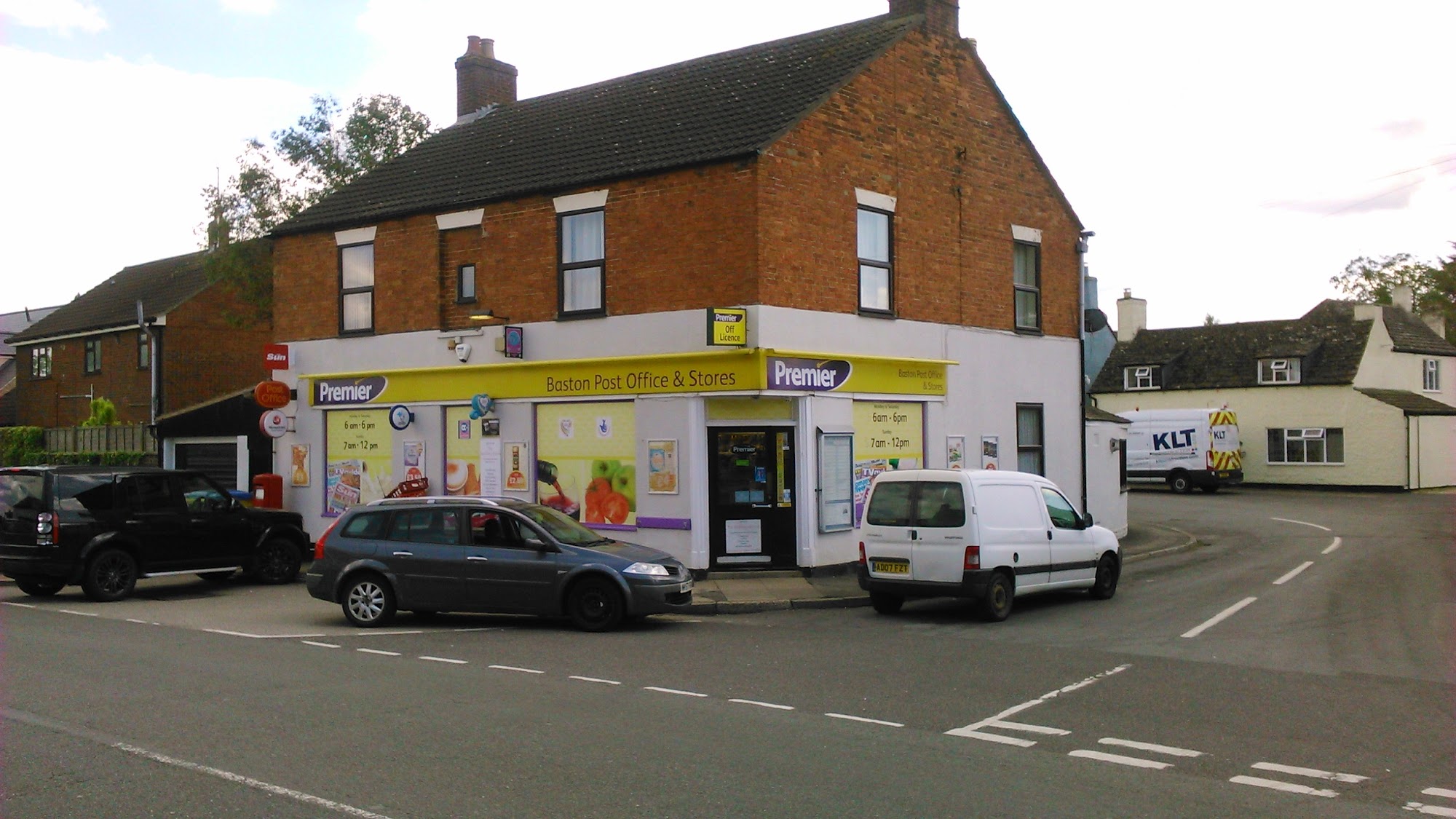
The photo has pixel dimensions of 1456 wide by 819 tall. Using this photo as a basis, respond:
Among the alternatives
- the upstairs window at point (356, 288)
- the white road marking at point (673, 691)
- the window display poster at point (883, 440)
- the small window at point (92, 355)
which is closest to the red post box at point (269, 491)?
the upstairs window at point (356, 288)

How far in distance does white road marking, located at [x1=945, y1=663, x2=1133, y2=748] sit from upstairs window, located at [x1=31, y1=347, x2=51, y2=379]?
4200 cm

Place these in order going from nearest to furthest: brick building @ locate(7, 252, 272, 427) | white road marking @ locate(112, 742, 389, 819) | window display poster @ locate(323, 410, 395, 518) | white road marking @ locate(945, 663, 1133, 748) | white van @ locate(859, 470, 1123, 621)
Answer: white road marking @ locate(112, 742, 389, 819)
white road marking @ locate(945, 663, 1133, 748)
white van @ locate(859, 470, 1123, 621)
window display poster @ locate(323, 410, 395, 518)
brick building @ locate(7, 252, 272, 427)

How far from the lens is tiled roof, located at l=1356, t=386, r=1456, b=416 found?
42.9 metres

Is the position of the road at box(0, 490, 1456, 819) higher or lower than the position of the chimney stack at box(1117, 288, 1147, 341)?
lower

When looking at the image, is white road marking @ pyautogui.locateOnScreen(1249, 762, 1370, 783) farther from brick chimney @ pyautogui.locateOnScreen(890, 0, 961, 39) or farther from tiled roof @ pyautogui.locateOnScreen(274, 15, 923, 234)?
brick chimney @ pyautogui.locateOnScreen(890, 0, 961, 39)

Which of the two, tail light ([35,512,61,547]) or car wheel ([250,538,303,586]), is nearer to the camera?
tail light ([35,512,61,547])

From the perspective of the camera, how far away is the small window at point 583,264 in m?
19.0

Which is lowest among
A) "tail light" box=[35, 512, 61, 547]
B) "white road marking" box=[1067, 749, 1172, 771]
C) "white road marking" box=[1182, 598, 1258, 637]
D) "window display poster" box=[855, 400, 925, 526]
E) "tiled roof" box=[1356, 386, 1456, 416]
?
"white road marking" box=[1182, 598, 1258, 637]

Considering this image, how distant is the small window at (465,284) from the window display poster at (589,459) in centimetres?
260

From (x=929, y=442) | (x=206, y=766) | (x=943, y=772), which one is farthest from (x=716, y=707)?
(x=929, y=442)

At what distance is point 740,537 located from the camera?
697 inches

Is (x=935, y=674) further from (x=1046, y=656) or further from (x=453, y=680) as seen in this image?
(x=453, y=680)

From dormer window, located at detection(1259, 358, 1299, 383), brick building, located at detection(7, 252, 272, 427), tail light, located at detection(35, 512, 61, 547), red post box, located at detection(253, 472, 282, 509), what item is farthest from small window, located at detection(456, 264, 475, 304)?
dormer window, located at detection(1259, 358, 1299, 383)

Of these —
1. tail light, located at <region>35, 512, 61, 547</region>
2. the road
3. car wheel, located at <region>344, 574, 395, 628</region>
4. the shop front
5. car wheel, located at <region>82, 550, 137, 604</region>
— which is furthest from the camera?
the shop front
